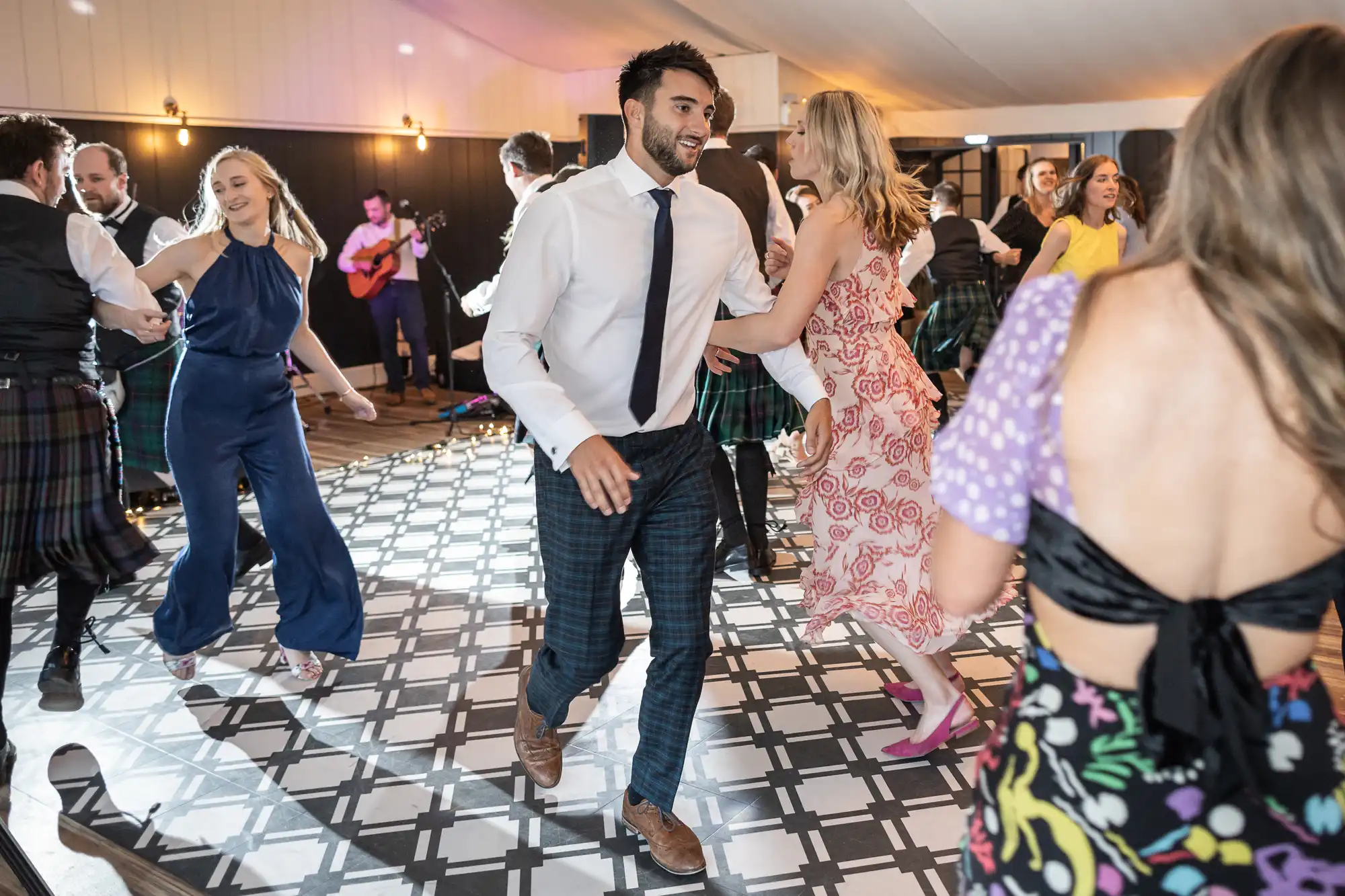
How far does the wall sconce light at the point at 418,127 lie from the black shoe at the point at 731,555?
6737 millimetres

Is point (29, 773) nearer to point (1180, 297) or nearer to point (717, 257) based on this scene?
point (717, 257)

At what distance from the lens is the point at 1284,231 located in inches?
36.5

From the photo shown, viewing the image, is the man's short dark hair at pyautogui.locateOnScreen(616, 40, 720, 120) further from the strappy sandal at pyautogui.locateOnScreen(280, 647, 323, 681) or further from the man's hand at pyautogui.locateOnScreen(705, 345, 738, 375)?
the strappy sandal at pyautogui.locateOnScreen(280, 647, 323, 681)

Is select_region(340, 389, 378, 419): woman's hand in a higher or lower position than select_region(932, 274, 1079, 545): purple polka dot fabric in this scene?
lower

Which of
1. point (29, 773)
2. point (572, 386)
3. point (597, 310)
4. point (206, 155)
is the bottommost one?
point (29, 773)

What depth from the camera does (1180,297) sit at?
38.1 inches

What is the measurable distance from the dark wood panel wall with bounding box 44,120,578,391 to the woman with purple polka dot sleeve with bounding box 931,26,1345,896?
25.0 feet

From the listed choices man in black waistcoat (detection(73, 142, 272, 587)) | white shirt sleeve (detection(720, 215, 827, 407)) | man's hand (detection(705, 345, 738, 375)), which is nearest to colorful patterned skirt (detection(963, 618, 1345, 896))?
white shirt sleeve (detection(720, 215, 827, 407))

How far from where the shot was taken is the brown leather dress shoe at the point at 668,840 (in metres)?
2.31

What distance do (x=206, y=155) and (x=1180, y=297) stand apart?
28.4 ft

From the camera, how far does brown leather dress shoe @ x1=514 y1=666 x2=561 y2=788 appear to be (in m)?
2.66

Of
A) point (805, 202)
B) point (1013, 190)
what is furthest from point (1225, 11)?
point (1013, 190)

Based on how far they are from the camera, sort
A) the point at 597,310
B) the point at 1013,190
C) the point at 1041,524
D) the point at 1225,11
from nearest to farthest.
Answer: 1. the point at 1041,524
2. the point at 597,310
3. the point at 1225,11
4. the point at 1013,190

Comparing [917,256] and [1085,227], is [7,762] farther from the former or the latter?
[917,256]
